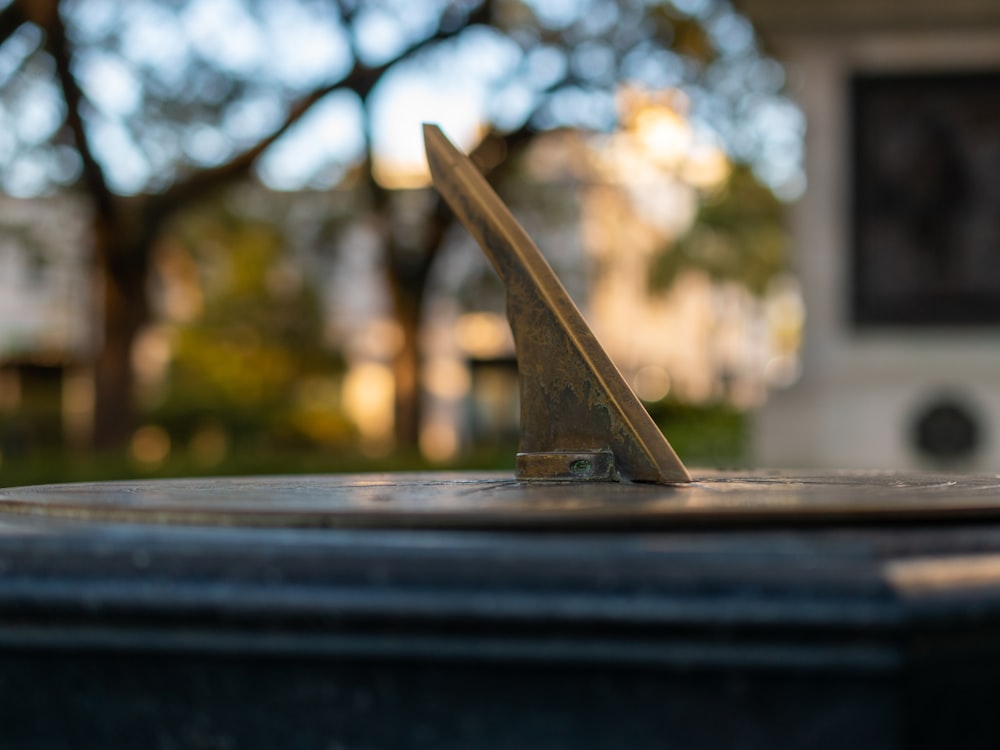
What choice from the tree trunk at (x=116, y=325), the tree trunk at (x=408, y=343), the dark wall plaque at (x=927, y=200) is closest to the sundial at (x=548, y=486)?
the dark wall plaque at (x=927, y=200)

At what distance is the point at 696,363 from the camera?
45906 millimetres

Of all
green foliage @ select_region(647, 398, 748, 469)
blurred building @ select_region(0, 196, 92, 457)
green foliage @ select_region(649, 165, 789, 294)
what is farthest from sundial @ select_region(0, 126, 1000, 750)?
green foliage @ select_region(649, 165, 789, 294)

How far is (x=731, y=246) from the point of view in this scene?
25.2m

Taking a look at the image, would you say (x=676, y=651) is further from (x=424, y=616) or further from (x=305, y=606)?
(x=305, y=606)

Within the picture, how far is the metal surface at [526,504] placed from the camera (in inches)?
56.6

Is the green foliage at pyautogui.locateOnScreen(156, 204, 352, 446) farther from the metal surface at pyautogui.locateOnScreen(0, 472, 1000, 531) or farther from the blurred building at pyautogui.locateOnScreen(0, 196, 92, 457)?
the metal surface at pyautogui.locateOnScreen(0, 472, 1000, 531)

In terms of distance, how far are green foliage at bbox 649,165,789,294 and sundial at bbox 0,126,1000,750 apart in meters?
Answer: 21.0

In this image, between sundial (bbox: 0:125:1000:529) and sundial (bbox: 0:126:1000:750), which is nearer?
sundial (bbox: 0:126:1000:750)

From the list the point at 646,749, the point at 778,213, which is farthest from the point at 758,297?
the point at 646,749

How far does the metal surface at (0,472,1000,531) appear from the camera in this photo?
4.71 feet

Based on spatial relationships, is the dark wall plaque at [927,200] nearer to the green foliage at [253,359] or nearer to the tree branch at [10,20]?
the tree branch at [10,20]

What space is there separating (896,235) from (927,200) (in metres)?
0.37

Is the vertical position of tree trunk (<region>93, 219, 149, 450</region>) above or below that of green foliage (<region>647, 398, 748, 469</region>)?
above

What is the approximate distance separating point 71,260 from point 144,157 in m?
4.15
